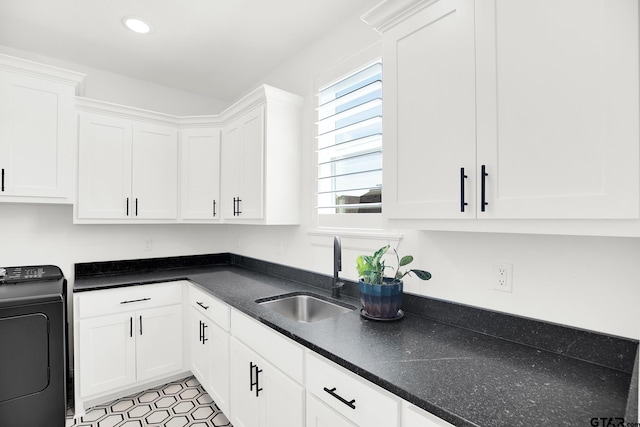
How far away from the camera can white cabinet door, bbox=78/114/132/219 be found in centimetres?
249

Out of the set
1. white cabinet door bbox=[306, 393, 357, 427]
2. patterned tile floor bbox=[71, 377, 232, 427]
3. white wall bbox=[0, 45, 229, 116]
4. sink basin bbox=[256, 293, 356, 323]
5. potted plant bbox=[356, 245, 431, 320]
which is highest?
white wall bbox=[0, 45, 229, 116]

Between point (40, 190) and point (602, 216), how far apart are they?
3009 mm

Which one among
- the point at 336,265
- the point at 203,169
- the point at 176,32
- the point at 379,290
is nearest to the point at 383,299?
the point at 379,290

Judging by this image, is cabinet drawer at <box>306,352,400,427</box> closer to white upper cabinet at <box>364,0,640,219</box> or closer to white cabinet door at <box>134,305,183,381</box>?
white upper cabinet at <box>364,0,640,219</box>

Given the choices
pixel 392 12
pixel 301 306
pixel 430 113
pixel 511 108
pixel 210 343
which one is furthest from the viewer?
pixel 210 343

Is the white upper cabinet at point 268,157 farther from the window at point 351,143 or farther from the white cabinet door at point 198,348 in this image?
the white cabinet door at point 198,348

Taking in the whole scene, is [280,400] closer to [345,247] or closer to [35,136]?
[345,247]

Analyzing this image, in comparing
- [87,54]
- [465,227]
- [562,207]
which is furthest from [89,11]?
[562,207]

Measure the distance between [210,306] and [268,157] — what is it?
1122mm

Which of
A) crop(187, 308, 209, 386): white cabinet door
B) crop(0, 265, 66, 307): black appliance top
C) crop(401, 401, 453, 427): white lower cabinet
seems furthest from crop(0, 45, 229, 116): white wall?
crop(401, 401, 453, 427): white lower cabinet

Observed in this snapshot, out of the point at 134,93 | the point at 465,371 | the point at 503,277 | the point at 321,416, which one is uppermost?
the point at 134,93

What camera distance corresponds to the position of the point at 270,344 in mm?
1593

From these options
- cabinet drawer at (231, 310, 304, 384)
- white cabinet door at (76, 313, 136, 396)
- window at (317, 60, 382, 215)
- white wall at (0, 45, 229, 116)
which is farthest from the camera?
white wall at (0, 45, 229, 116)

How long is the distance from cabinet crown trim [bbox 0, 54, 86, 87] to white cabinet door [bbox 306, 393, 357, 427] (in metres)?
2.60
